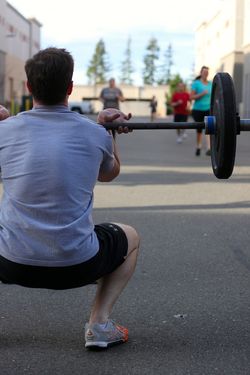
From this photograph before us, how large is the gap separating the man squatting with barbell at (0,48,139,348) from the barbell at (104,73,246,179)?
17.1 inches

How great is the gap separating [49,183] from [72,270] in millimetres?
432

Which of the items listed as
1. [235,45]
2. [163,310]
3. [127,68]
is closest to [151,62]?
[127,68]

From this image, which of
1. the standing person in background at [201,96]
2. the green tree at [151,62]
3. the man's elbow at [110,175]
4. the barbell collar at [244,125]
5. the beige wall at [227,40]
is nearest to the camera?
the man's elbow at [110,175]

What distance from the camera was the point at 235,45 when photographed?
44469 millimetres

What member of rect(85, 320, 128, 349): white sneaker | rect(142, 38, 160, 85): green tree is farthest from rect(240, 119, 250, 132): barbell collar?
rect(142, 38, 160, 85): green tree

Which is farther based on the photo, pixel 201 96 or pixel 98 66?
pixel 98 66

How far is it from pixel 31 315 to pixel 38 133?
1.49 metres

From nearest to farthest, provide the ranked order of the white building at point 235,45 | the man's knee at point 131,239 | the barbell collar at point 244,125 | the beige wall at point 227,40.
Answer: the man's knee at point 131,239 → the barbell collar at point 244,125 → the white building at point 235,45 → the beige wall at point 227,40

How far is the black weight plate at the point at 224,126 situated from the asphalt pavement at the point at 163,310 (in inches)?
37.3

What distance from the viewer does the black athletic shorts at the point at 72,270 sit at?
3156 millimetres

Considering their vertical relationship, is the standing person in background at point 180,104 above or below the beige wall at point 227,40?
below

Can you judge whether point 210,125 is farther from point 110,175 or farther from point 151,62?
point 151,62

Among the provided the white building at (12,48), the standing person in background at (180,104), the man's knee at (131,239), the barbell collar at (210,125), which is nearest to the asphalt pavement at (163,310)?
the man's knee at (131,239)

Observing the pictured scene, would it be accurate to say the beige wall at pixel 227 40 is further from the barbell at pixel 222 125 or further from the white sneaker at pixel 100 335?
the white sneaker at pixel 100 335
